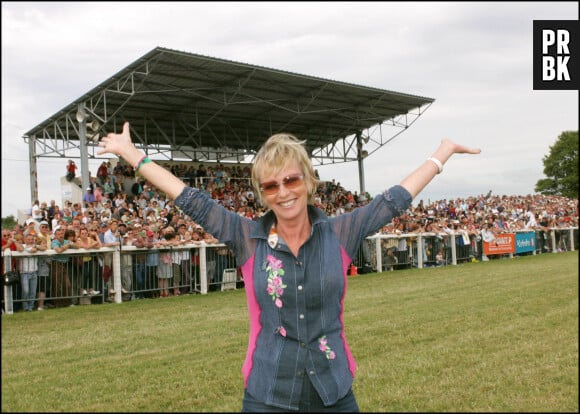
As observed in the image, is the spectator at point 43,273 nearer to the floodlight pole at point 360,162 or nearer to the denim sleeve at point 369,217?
the denim sleeve at point 369,217

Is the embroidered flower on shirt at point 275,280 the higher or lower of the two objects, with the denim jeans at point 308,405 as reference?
higher

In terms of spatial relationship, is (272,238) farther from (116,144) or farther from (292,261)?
(116,144)

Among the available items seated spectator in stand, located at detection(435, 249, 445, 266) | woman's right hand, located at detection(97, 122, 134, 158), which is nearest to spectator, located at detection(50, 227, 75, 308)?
woman's right hand, located at detection(97, 122, 134, 158)

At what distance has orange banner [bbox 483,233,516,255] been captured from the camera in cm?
2348

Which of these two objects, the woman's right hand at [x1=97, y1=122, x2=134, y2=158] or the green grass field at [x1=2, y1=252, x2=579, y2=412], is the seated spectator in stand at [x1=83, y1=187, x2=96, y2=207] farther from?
the woman's right hand at [x1=97, y1=122, x2=134, y2=158]

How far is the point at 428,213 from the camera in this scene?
26875mm

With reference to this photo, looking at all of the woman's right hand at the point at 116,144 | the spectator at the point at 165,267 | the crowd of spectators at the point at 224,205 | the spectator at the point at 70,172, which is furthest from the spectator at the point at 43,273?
the spectator at the point at 70,172

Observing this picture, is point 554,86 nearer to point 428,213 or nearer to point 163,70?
point 163,70

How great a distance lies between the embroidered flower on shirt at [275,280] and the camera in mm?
2346

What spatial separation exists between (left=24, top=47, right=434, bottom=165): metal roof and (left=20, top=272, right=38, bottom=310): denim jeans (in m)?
10.5

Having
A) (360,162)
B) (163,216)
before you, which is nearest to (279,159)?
(163,216)

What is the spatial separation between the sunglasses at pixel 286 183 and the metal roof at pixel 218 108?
19276 millimetres

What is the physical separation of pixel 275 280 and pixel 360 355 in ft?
14.3

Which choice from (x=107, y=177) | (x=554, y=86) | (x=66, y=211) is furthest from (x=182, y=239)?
(x=554, y=86)
